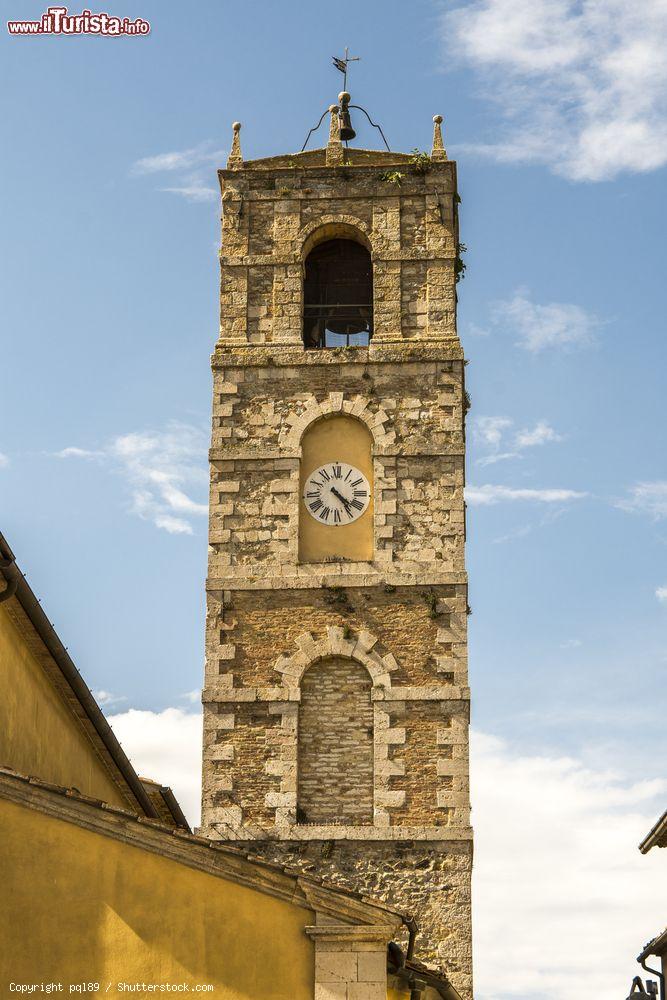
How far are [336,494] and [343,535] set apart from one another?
60cm

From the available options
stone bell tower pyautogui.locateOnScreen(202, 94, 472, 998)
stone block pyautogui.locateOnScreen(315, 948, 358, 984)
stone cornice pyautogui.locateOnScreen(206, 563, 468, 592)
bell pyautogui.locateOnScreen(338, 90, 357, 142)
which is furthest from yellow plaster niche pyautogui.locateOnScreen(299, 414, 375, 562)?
stone block pyautogui.locateOnScreen(315, 948, 358, 984)

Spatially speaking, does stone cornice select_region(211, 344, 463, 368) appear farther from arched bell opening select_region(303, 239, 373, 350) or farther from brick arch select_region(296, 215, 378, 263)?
brick arch select_region(296, 215, 378, 263)

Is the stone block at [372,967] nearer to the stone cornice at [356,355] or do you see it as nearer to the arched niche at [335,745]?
the arched niche at [335,745]

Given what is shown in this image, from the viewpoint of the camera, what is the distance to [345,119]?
25.6 m

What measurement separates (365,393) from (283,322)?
5.44ft

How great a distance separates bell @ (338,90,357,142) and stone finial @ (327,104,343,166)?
0.17 meters

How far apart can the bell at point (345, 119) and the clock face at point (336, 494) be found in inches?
221

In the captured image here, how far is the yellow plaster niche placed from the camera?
73.9 feet

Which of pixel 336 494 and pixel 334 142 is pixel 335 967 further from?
pixel 334 142

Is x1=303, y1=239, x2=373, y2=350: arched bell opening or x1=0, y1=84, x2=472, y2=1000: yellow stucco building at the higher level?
x1=303, y1=239, x2=373, y2=350: arched bell opening

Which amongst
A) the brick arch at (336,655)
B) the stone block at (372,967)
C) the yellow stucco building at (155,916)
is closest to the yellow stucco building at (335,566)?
the brick arch at (336,655)

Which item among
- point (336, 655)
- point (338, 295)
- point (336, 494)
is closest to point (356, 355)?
point (338, 295)

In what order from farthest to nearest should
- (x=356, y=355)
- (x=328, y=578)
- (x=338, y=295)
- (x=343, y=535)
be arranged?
(x=338, y=295)
(x=356, y=355)
(x=343, y=535)
(x=328, y=578)

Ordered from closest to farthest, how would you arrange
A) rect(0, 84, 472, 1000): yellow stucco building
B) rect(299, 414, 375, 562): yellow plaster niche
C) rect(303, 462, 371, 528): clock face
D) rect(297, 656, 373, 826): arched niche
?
rect(0, 84, 472, 1000): yellow stucco building
rect(297, 656, 373, 826): arched niche
rect(299, 414, 375, 562): yellow plaster niche
rect(303, 462, 371, 528): clock face
